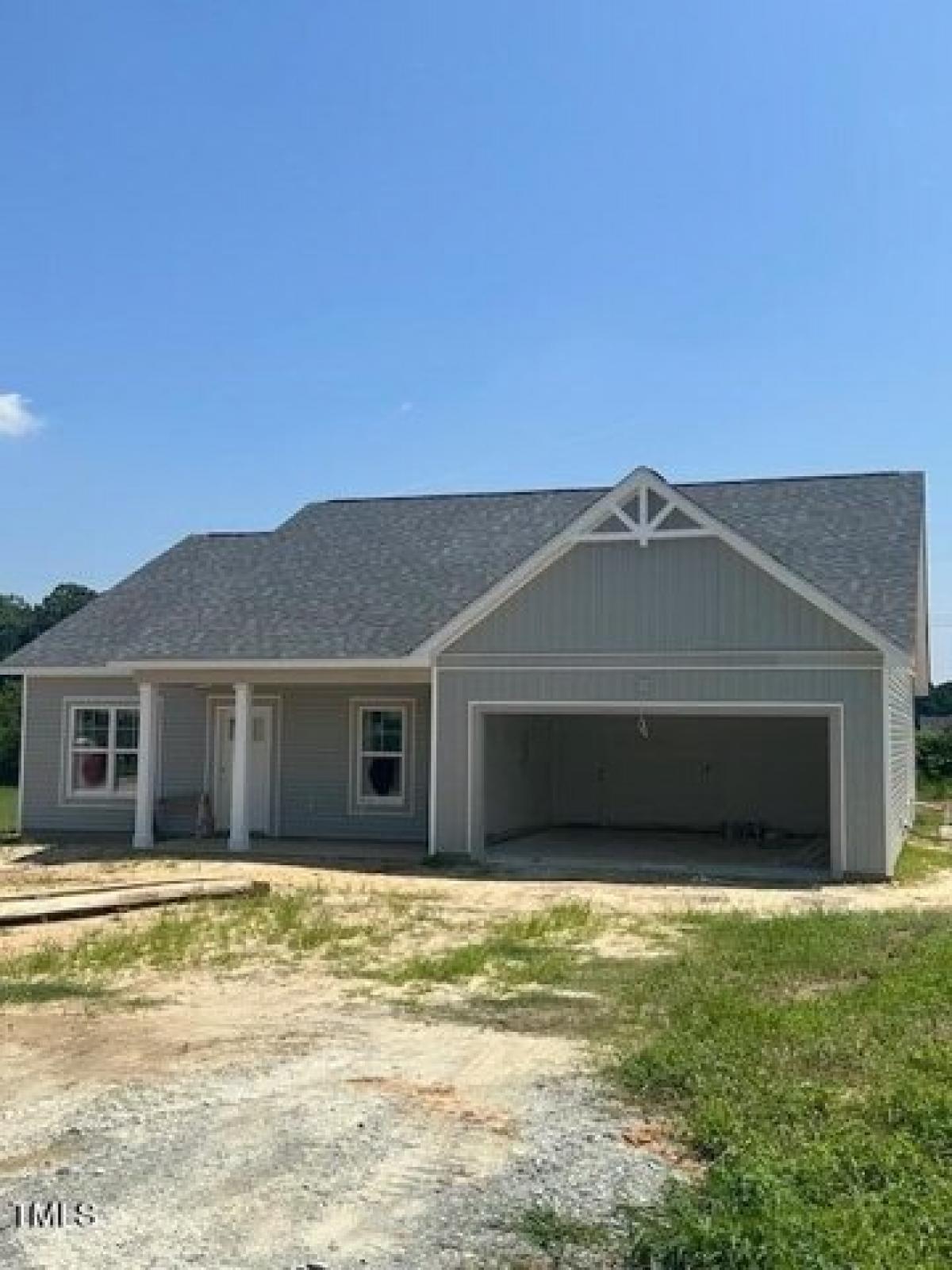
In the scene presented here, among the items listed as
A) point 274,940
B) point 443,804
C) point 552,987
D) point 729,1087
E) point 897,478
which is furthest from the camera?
point 897,478

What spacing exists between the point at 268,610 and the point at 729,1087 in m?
16.8

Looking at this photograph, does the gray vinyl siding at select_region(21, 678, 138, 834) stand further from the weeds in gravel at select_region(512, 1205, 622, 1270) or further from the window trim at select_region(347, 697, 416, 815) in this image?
the weeds in gravel at select_region(512, 1205, 622, 1270)

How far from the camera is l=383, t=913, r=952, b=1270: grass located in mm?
4633

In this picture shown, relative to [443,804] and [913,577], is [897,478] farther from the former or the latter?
[443,804]

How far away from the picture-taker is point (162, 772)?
2320 centimetres

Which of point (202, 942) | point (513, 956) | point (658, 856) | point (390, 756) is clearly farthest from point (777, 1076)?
point (390, 756)

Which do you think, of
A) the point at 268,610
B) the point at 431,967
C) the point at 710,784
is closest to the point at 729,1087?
the point at 431,967

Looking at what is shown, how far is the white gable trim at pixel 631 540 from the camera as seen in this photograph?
1736 cm

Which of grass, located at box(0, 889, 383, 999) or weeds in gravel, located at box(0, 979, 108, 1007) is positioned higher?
weeds in gravel, located at box(0, 979, 108, 1007)

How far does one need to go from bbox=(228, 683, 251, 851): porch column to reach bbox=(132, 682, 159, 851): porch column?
4.57ft

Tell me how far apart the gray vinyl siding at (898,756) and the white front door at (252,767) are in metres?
10.1

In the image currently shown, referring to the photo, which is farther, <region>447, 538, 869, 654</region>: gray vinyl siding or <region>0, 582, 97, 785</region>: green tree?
<region>0, 582, 97, 785</region>: green tree

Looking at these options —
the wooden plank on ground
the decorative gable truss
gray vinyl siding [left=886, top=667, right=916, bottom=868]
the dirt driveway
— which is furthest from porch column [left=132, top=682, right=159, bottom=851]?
the dirt driveway

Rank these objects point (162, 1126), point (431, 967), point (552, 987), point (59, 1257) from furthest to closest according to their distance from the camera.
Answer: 1. point (431, 967)
2. point (552, 987)
3. point (162, 1126)
4. point (59, 1257)
